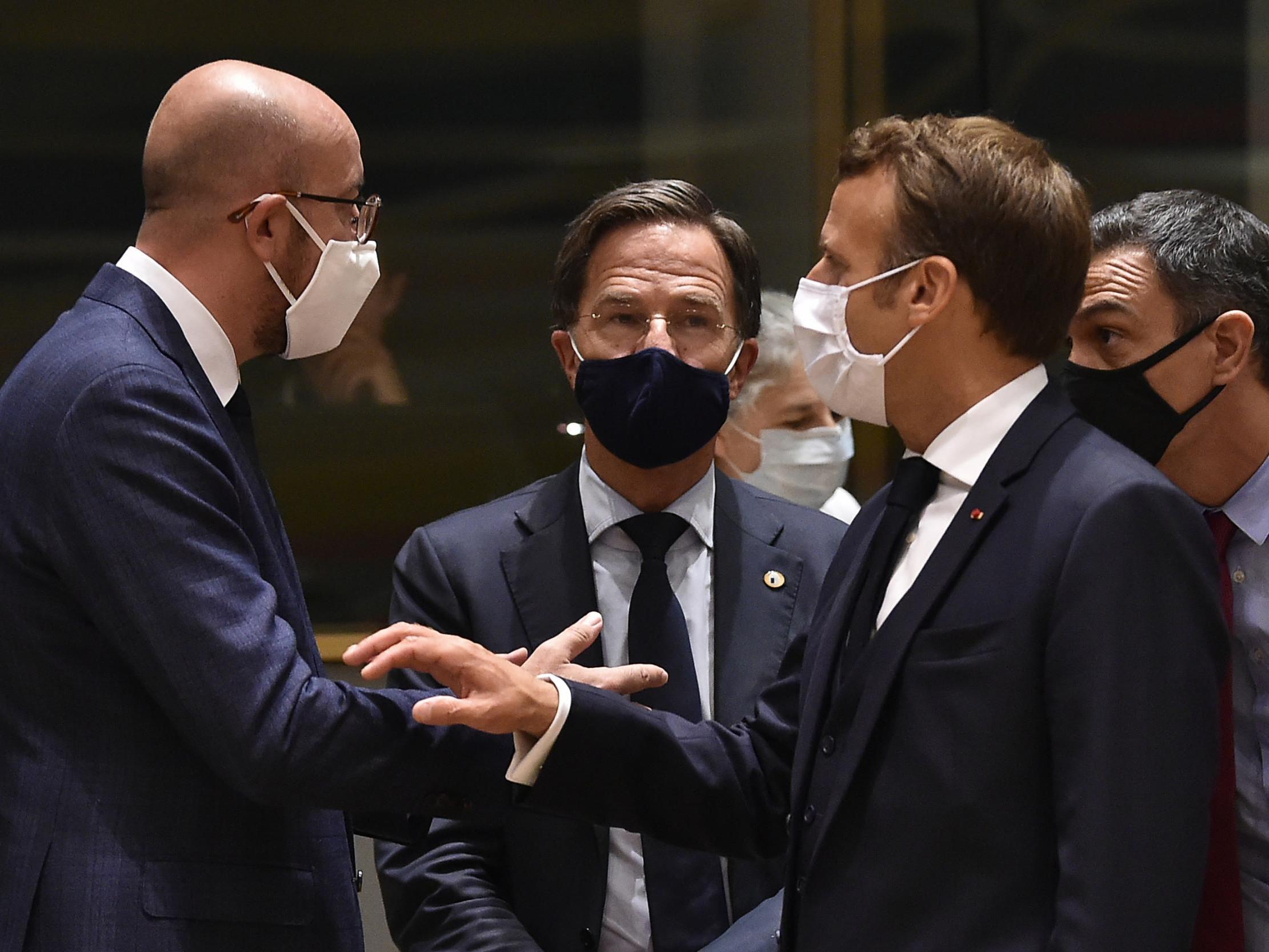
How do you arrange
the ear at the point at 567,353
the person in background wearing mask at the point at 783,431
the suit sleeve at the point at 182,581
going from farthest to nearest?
1. the person in background wearing mask at the point at 783,431
2. the ear at the point at 567,353
3. the suit sleeve at the point at 182,581

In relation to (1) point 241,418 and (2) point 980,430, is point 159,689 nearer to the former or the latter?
(1) point 241,418

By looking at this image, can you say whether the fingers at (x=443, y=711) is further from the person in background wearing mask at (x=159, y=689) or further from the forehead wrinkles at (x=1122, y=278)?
the forehead wrinkles at (x=1122, y=278)

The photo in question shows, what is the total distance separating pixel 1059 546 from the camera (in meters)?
1.54

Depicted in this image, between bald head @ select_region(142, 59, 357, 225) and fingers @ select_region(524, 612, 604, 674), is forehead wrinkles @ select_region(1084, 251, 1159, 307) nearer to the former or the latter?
fingers @ select_region(524, 612, 604, 674)

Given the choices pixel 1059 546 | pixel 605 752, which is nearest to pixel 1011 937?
pixel 1059 546

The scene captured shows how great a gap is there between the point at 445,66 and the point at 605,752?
2701mm

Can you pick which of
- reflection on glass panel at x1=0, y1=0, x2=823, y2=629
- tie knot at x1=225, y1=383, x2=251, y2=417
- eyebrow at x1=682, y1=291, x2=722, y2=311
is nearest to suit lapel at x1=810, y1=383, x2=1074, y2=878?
eyebrow at x1=682, y1=291, x2=722, y2=311

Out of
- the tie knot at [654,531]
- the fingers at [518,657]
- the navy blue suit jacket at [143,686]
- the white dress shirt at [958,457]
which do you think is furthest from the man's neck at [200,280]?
the white dress shirt at [958,457]

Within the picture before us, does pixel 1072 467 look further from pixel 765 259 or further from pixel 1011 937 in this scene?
pixel 765 259

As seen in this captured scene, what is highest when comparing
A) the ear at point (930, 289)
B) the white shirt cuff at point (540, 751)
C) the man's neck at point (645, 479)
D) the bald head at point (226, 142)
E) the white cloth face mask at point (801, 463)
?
the bald head at point (226, 142)

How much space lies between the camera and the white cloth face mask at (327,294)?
2.05 m

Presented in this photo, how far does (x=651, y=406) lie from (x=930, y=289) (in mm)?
620

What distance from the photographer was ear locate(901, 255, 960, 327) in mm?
1726

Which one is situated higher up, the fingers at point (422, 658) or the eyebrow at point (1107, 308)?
the eyebrow at point (1107, 308)
